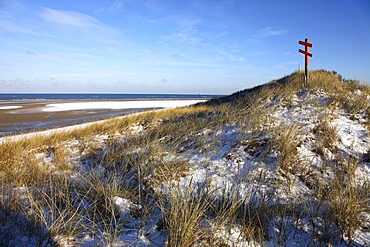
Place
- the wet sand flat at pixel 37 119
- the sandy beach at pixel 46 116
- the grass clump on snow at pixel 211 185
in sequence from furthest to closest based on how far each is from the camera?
1. the sandy beach at pixel 46 116
2. the wet sand flat at pixel 37 119
3. the grass clump on snow at pixel 211 185

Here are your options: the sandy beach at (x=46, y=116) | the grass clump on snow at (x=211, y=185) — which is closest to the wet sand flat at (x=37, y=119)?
the sandy beach at (x=46, y=116)

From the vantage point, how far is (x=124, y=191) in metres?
3.42

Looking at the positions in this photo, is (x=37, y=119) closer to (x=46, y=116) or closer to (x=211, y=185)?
(x=46, y=116)

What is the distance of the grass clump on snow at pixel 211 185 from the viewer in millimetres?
2527

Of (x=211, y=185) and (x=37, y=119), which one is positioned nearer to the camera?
(x=211, y=185)

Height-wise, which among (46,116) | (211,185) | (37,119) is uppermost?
(46,116)

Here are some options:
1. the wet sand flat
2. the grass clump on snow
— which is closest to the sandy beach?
the wet sand flat

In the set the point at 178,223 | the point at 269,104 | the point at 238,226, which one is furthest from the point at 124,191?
the point at 269,104

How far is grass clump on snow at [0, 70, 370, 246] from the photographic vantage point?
253cm

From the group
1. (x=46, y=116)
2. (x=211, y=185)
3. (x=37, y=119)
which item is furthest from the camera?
(x=46, y=116)

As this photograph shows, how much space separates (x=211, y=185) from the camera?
358cm

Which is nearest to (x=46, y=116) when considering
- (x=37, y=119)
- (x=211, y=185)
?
(x=37, y=119)

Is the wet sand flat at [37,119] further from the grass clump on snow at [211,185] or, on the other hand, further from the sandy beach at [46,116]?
the grass clump on snow at [211,185]

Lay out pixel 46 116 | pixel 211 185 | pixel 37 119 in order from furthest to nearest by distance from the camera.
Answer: pixel 46 116, pixel 37 119, pixel 211 185
